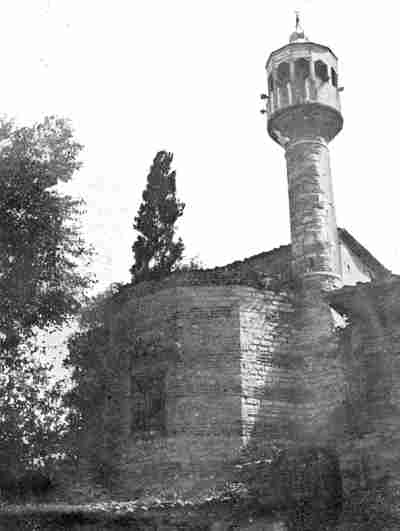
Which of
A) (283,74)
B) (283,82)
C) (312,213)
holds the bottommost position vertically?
(312,213)

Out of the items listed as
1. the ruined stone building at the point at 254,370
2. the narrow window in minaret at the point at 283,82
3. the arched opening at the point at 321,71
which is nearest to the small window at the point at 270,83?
the narrow window in minaret at the point at 283,82

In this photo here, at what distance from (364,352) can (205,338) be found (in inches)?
150

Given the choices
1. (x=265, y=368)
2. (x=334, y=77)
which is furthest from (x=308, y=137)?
(x=265, y=368)

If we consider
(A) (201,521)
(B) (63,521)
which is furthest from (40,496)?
(A) (201,521)

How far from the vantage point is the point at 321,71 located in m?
23.6

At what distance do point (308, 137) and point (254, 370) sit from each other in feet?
25.1

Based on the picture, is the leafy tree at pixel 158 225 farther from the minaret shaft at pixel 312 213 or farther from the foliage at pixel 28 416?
the foliage at pixel 28 416

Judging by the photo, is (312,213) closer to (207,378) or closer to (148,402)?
(207,378)

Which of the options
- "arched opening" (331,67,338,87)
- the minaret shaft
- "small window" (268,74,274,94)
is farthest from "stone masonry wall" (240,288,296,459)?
"arched opening" (331,67,338,87)

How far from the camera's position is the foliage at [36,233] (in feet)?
59.3

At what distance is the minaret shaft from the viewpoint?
70.4 ft

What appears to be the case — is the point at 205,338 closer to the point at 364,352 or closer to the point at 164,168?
the point at 364,352

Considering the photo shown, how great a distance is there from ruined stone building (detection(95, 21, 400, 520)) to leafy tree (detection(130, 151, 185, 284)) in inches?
206

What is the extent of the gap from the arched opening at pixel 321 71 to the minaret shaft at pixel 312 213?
194cm
